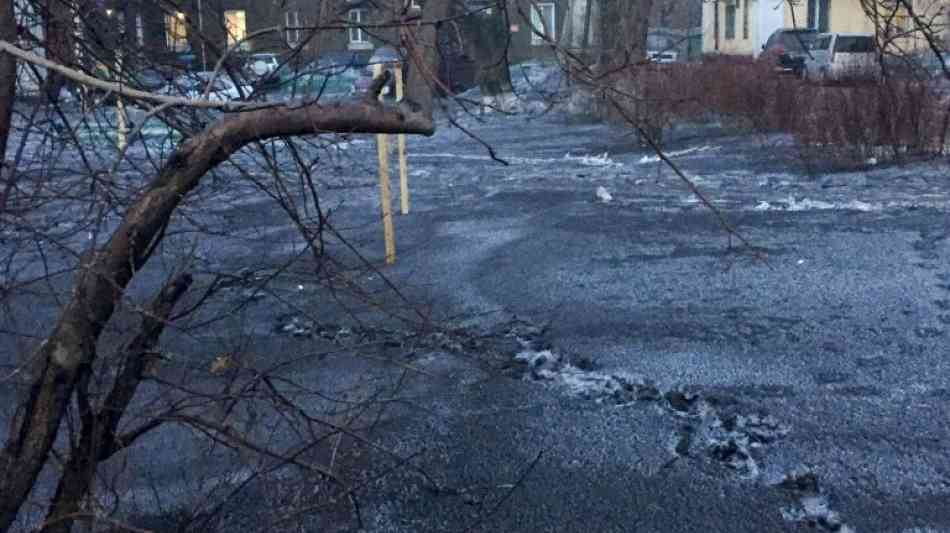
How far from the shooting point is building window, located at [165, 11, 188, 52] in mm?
5094

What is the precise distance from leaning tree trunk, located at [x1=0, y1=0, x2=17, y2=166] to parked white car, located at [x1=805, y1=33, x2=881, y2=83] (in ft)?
8.94

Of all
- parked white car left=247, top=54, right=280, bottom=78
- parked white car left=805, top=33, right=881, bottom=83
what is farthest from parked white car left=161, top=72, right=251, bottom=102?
parked white car left=805, top=33, right=881, bottom=83

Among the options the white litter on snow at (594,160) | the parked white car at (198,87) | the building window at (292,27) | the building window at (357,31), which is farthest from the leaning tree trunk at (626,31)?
the white litter on snow at (594,160)

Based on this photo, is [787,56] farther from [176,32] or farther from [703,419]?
[176,32]

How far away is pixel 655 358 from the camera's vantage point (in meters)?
8.32

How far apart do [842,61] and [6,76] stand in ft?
72.7

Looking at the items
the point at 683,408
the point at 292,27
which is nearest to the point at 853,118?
the point at 683,408

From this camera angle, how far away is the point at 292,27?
4.02 metres

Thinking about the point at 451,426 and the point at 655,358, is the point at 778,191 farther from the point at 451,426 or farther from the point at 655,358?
the point at 451,426

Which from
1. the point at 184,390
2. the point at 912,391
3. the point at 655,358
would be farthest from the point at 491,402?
the point at 184,390

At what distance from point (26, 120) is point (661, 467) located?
330 cm

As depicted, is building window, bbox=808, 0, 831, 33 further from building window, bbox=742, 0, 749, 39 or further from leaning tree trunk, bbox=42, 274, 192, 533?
building window, bbox=742, 0, 749, 39

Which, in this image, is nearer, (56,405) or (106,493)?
(56,405)

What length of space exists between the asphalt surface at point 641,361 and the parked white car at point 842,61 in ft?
5.26
